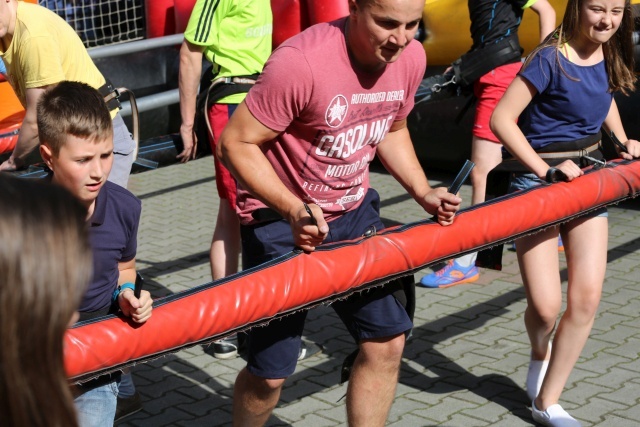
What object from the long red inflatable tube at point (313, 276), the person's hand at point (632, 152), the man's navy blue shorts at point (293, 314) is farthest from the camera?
the person's hand at point (632, 152)

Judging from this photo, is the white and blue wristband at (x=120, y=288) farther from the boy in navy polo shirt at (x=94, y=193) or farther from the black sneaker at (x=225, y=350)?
the black sneaker at (x=225, y=350)

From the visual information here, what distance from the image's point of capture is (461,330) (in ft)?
17.8

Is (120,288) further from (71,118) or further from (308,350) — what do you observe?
(308,350)

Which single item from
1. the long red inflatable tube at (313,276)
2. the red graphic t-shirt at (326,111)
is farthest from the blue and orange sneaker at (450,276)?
the red graphic t-shirt at (326,111)

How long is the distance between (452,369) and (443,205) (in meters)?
1.57

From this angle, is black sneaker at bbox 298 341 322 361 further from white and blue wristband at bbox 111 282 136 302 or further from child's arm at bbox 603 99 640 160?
white and blue wristband at bbox 111 282 136 302

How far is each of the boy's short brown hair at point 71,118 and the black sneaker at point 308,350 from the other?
2202 millimetres

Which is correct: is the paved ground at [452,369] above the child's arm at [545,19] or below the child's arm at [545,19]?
below

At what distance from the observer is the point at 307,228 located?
3178mm

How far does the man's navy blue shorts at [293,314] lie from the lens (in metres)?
3.52

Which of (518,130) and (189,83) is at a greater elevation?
(518,130)

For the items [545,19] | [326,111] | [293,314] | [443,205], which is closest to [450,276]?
[545,19]

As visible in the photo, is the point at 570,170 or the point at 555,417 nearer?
the point at 570,170

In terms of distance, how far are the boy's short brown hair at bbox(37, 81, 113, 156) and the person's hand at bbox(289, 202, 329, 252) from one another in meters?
0.63
